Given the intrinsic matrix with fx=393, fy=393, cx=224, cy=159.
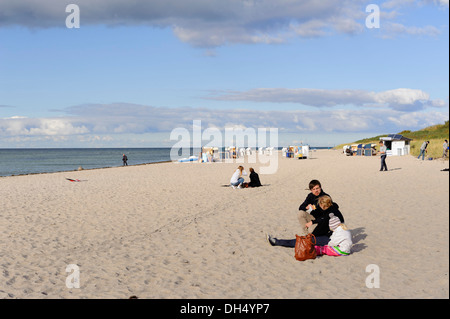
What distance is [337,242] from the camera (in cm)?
723

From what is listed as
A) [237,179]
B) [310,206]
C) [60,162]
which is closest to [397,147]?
[237,179]

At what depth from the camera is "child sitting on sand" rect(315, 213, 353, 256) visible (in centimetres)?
718

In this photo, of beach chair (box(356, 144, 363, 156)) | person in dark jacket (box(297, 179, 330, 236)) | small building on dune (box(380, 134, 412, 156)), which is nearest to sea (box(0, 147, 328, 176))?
beach chair (box(356, 144, 363, 156))

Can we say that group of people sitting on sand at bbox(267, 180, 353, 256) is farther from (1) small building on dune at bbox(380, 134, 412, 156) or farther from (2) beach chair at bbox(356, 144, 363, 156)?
(2) beach chair at bbox(356, 144, 363, 156)

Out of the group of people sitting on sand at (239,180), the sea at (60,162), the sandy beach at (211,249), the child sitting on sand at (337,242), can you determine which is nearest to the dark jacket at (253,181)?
the group of people sitting on sand at (239,180)

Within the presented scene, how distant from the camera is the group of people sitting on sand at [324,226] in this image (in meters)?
7.21

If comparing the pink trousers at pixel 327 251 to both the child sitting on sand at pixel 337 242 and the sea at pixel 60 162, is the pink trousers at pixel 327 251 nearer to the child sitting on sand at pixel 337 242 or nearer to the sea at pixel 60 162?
the child sitting on sand at pixel 337 242

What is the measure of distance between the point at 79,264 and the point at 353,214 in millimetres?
7603

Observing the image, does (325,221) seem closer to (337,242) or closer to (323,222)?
(323,222)

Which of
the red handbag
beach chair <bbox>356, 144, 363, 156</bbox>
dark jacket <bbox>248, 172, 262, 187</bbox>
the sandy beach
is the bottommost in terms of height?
the sandy beach
